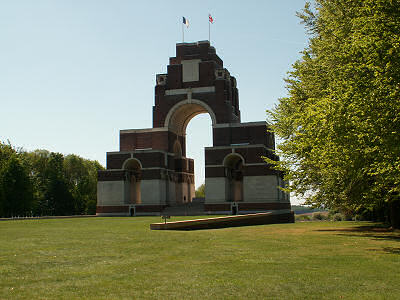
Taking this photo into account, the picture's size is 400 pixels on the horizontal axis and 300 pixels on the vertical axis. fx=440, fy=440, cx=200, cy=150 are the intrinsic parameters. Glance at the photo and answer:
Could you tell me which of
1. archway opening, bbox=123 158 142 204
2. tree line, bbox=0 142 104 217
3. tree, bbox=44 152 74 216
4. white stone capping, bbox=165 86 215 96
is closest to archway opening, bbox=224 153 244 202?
white stone capping, bbox=165 86 215 96

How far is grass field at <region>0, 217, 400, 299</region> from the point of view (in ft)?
29.2

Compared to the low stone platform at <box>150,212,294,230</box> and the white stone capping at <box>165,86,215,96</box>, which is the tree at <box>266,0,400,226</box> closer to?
the low stone platform at <box>150,212,294,230</box>

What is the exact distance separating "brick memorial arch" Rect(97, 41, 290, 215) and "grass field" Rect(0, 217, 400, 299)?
3508 centimetres

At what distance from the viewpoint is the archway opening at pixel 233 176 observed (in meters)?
53.4

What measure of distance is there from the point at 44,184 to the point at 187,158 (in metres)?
28.4

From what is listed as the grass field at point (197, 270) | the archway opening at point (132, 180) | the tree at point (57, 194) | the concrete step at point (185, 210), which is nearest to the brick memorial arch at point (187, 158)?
the archway opening at point (132, 180)

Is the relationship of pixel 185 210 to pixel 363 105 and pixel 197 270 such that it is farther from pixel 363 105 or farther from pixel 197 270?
pixel 197 270

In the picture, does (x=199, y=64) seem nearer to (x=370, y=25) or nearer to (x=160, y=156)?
(x=160, y=156)

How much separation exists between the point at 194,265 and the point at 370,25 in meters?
10.8

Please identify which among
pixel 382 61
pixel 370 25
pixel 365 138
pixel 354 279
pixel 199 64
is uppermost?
pixel 199 64

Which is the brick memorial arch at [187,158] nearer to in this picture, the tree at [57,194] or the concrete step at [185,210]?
the concrete step at [185,210]

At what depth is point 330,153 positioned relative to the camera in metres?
16.8

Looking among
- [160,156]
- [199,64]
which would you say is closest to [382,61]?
[160,156]

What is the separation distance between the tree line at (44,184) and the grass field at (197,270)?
4641cm
